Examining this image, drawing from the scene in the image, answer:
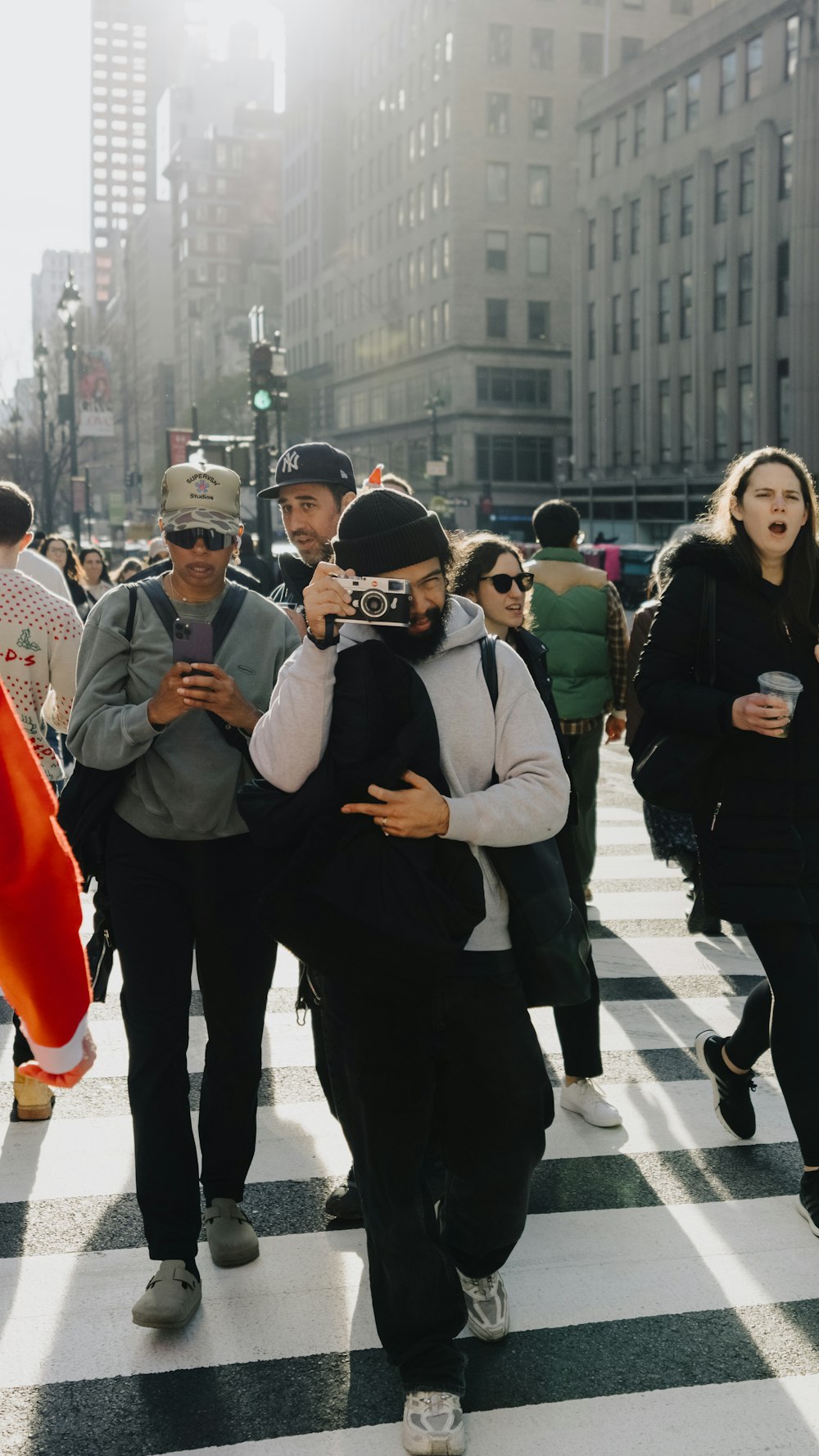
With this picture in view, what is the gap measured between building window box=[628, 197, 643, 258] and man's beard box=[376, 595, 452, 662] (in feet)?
228

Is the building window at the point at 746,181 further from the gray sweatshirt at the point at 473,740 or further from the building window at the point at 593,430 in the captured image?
the gray sweatshirt at the point at 473,740

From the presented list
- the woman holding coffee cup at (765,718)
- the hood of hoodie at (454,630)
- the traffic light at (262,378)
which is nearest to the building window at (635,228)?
the traffic light at (262,378)

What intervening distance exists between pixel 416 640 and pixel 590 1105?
100 inches

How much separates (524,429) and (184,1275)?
7986cm

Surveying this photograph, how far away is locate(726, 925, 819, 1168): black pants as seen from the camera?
4238 mm

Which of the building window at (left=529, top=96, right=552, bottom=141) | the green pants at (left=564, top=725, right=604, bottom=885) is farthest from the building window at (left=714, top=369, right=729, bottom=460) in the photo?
the green pants at (left=564, top=725, right=604, bottom=885)

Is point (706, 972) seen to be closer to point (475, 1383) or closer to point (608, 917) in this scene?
point (608, 917)

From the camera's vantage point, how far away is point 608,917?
8.58 meters

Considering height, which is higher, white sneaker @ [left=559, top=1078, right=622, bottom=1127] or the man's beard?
Result: the man's beard

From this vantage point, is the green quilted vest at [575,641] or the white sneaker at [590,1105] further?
the green quilted vest at [575,641]

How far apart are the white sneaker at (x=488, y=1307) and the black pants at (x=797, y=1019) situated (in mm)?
1089

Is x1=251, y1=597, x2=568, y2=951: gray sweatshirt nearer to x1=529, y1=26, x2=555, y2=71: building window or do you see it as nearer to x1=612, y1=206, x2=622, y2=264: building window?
x1=612, y1=206, x2=622, y2=264: building window

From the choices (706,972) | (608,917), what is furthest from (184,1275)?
(608,917)

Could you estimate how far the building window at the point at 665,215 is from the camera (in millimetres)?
65312
